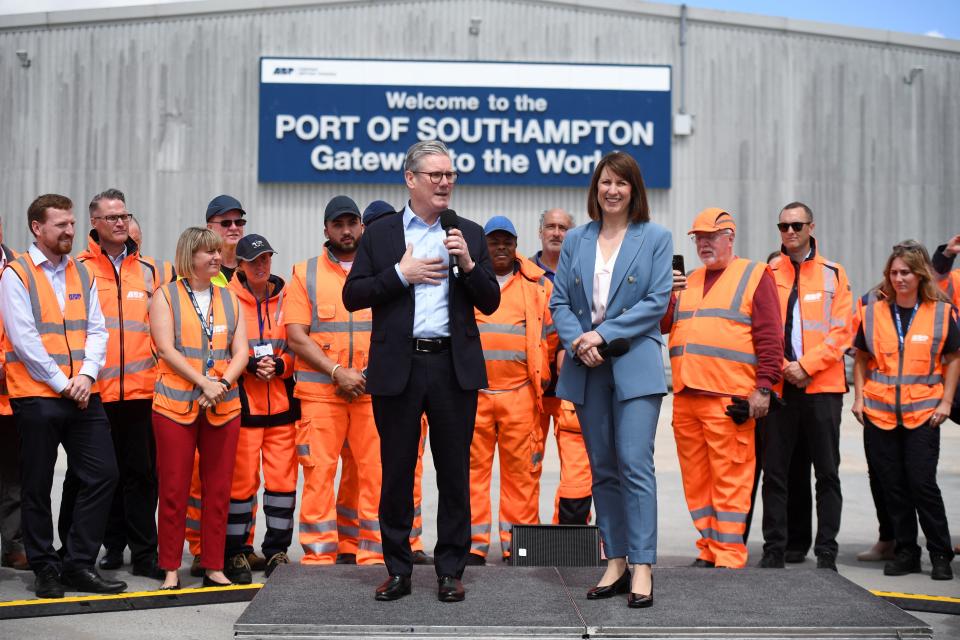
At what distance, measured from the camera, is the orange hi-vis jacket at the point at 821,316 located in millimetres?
6414

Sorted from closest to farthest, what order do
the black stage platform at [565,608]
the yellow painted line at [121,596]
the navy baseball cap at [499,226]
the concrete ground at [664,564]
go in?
the black stage platform at [565,608]
the concrete ground at [664,564]
the yellow painted line at [121,596]
the navy baseball cap at [499,226]

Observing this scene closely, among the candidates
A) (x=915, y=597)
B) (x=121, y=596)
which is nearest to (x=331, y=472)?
(x=121, y=596)

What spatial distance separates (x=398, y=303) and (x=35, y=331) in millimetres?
2145

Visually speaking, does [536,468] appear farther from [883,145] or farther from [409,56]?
[883,145]

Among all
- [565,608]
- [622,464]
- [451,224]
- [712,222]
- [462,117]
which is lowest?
Result: [565,608]

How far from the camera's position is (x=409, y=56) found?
17.7 metres

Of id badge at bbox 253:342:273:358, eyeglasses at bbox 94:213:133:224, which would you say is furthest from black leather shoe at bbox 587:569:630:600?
eyeglasses at bbox 94:213:133:224

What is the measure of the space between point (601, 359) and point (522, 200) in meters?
13.3

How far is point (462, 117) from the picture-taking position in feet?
57.8

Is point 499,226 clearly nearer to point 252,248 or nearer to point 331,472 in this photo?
point 252,248

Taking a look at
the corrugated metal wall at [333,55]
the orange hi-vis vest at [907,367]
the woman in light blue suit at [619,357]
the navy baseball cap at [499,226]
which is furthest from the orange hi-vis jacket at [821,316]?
the corrugated metal wall at [333,55]

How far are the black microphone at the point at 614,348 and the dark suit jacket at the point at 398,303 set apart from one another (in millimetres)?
516

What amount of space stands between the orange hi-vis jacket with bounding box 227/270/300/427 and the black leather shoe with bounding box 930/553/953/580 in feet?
12.6

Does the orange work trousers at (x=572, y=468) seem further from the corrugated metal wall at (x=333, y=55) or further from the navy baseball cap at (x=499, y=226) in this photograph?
the corrugated metal wall at (x=333, y=55)
